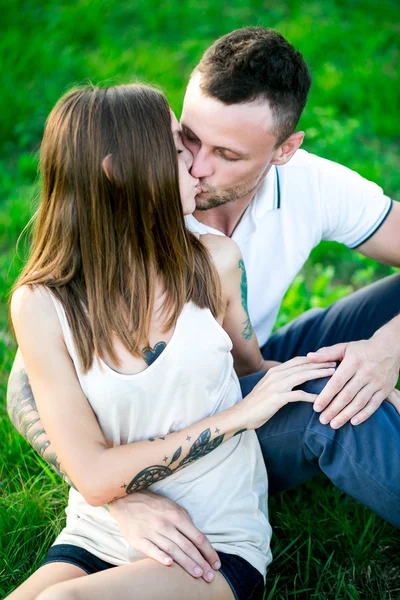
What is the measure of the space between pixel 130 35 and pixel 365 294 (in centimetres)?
383

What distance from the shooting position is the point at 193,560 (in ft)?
6.28

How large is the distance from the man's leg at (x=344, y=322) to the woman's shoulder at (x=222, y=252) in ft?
2.41

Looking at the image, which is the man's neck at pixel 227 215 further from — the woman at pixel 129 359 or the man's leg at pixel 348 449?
the man's leg at pixel 348 449

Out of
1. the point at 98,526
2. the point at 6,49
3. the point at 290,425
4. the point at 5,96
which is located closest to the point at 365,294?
the point at 290,425

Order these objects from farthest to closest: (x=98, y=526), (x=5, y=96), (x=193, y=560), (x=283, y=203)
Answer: (x=5, y=96) → (x=283, y=203) → (x=98, y=526) → (x=193, y=560)

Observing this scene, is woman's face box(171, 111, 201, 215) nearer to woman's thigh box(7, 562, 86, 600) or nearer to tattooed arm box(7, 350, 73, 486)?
tattooed arm box(7, 350, 73, 486)

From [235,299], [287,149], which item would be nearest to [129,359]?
[235,299]

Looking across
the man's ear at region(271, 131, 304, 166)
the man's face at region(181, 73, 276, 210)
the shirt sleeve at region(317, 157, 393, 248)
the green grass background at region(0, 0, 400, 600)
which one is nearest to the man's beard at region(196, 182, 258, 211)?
the man's face at region(181, 73, 276, 210)

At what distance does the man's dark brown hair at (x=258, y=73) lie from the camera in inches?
92.9

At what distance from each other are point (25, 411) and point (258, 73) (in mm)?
1395

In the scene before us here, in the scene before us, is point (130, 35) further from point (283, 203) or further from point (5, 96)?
point (283, 203)

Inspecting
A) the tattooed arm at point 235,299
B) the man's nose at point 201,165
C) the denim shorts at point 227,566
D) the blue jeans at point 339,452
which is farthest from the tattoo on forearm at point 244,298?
the denim shorts at point 227,566

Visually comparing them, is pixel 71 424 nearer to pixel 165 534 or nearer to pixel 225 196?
pixel 165 534

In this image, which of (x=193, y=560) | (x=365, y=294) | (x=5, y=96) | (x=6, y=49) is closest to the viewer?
Result: (x=193, y=560)
